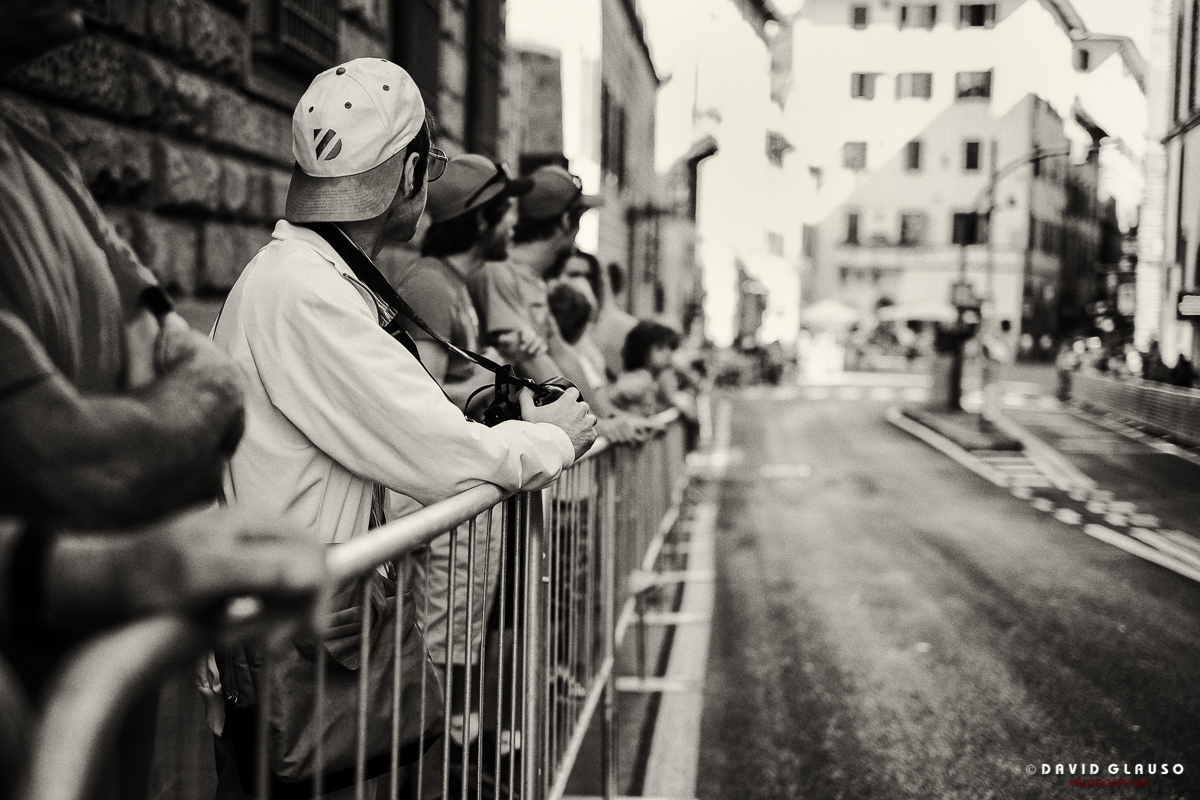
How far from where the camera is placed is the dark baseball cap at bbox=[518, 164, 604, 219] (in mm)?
4941

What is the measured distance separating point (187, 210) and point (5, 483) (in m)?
3.85

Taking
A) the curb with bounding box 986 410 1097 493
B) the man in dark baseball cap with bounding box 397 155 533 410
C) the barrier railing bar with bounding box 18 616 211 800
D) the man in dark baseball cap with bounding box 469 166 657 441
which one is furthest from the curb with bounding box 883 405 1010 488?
the barrier railing bar with bounding box 18 616 211 800

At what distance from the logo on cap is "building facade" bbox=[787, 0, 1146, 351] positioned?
51.9 feet

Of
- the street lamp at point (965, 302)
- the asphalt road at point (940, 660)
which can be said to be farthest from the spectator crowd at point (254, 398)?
the street lamp at point (965, 302)

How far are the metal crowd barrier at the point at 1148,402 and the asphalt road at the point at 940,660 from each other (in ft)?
29.9

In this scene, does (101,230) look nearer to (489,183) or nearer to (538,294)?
(489,183)

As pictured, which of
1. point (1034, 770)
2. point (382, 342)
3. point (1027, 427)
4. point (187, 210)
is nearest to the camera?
point (382, 342)

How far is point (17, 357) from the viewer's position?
139 cm

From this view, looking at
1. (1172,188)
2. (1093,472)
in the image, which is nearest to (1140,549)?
(1093,472)

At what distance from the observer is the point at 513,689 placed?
2984mm

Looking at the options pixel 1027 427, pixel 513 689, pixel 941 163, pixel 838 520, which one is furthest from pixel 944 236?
pixel 513 689

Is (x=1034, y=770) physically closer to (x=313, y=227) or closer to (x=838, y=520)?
(x=313, y=227)

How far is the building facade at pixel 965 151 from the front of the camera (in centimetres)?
2244

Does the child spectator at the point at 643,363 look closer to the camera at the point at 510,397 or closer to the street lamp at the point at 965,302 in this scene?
the camera at the point at 510,397
